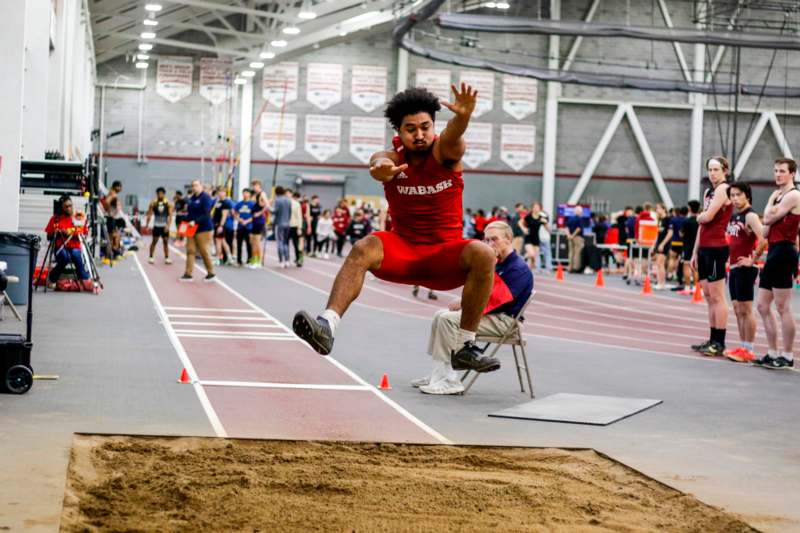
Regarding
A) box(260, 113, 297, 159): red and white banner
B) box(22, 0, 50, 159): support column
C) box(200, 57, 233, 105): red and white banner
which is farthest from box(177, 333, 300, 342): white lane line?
box(200, 57, 233, 105): red and white banner

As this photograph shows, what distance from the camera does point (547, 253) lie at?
30.5 metres

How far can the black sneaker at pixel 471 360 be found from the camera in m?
6.77

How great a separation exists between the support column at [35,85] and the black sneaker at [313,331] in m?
14.0

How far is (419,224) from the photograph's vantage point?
6422mm

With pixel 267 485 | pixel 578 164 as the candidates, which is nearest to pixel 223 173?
pixel 578 164

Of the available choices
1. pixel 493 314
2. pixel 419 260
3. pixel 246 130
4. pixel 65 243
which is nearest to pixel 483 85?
pixel 246 130

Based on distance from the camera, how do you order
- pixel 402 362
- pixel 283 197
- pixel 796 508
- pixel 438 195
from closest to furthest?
pixel 796 508, pixel 438 195, pixel 402 362, pixel 283 197

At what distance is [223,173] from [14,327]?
29081 mm

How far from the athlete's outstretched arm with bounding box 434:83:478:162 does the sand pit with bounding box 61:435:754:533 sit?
5.91ft

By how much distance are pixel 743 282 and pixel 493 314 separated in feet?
12.5

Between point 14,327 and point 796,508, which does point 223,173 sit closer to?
point 14,327

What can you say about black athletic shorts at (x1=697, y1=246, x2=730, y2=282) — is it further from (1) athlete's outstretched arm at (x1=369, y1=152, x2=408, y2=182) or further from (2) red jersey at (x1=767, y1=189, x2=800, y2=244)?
(1) athlete's outstretched arm at (x1=369, y1=152, x2=408, y2=182)

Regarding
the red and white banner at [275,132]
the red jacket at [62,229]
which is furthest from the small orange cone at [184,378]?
the red and white banner at [275,132]

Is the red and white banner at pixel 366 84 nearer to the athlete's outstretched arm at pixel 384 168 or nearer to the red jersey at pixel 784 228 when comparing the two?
the red jersey at pixel 784 228
